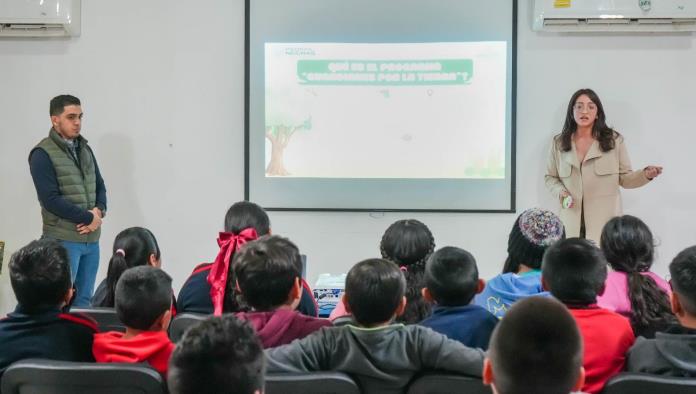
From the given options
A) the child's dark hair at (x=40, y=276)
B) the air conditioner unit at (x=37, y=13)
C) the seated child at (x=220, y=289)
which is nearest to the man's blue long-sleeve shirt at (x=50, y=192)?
the air conditioner unit at (x=37, y=13)

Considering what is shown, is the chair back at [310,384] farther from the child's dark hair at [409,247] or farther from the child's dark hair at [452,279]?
the child's dark hair at [409,247]

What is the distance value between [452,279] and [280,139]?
277 cm

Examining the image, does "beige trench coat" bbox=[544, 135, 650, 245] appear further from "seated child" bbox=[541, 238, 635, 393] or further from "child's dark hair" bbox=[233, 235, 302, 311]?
"child's dark hair" bbox=[233, 235, 302, 311]

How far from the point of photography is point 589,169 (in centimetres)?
418

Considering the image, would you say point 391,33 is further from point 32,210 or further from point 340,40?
point 32,210

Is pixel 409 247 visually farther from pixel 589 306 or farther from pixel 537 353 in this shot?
pixel 537 353

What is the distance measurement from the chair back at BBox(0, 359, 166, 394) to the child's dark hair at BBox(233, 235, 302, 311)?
421 mm

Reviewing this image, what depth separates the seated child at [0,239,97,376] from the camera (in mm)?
1756

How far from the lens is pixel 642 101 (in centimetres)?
446

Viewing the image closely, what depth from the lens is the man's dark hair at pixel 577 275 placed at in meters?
1.90

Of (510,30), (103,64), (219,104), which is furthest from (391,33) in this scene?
A: (103,64)

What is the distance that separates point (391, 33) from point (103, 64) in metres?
2.00

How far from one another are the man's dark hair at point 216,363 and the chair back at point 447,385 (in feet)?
1.87

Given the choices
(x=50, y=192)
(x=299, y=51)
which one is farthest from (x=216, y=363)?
(x=299, y=51)
